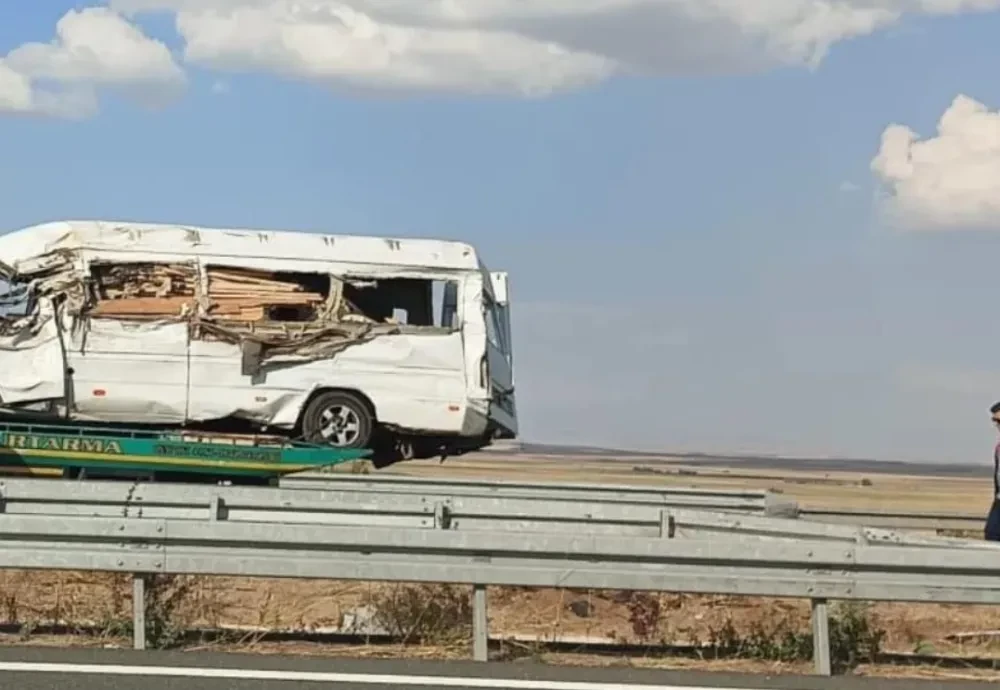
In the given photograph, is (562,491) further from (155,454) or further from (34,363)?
(34,363)

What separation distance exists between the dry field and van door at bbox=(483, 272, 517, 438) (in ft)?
19.8

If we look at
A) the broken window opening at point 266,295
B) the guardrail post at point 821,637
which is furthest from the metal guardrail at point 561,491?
the guardrail post at point 821,637

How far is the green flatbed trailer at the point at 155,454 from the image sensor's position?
542 inches

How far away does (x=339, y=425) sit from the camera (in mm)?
15352

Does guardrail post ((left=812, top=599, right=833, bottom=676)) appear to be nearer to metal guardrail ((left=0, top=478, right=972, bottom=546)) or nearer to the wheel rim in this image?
metal guardrail ((left=0, top=478, right=972, bottom=546))

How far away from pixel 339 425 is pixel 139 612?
7467 millimetres

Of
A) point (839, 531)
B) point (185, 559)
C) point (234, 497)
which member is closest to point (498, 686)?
point (185, 559)

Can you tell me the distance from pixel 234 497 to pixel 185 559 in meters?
2.63

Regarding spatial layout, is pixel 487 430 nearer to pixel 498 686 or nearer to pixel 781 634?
pixel 781 634

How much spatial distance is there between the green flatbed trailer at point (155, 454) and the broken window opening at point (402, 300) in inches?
64.0

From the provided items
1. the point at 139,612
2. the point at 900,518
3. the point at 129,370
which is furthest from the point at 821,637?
the point at 900,518

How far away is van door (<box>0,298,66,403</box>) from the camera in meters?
14.6

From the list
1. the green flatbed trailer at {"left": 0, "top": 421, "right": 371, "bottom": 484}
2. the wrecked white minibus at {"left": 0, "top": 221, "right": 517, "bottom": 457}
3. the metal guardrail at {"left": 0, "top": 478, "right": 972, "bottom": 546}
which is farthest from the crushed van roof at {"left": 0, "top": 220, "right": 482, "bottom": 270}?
the metal guardrail at {"left": 0, "top": 478, "right": 972, "bottom": 546}

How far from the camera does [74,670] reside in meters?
7.20
